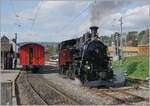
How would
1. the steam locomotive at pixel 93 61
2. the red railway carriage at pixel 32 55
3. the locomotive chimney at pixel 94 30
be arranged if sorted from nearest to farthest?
the steam locomotive at pixel 93 61 → the locomotive chimney at pixel 94 30 → the red railway carriage at pixel 32 55

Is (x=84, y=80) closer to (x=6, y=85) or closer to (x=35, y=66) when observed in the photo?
(x=6, y=85)

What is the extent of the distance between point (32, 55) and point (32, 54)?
10 centimetres

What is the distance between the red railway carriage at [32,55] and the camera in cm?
3791

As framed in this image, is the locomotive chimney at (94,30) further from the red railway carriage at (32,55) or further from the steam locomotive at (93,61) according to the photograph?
the red railway carriage at (32,55)

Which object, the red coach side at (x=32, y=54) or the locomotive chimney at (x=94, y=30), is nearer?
the locomotive chimney at (x=94, y=30)

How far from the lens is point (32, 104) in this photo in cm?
1438

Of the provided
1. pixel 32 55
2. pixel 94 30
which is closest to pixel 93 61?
pixel 94 30

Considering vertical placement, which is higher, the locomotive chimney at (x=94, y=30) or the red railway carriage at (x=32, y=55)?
the locomotive chimney at (x=94, y=30)

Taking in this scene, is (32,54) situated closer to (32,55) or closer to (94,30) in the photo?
(32,55)

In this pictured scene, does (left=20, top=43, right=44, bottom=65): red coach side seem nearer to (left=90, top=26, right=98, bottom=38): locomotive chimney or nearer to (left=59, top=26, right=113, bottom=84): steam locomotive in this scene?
(left=59, top=26, right=113, bottom=84): steam locomotive

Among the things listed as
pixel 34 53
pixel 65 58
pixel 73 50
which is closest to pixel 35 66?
pixel 34 53

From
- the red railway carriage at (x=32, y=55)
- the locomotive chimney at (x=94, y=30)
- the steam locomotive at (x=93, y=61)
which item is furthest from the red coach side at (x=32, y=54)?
the locomotive chimney at (x=94, y=30)

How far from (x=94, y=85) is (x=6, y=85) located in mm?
7434

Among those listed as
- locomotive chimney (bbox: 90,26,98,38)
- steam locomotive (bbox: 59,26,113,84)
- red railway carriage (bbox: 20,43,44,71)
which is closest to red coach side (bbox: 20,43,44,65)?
red railway carriage (bbox: 20,43,44,71)
